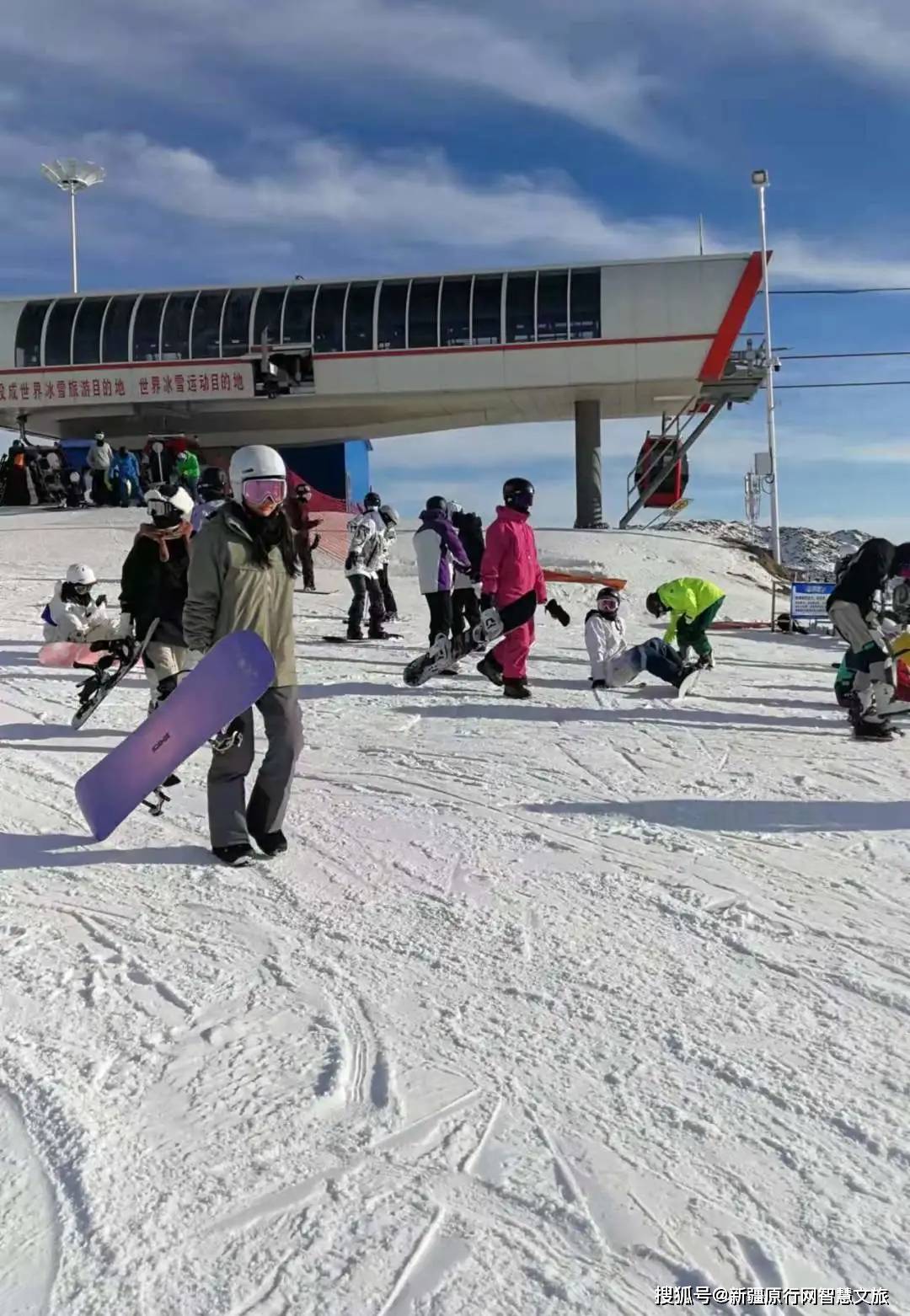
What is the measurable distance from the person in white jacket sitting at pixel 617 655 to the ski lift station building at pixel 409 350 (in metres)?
16.0

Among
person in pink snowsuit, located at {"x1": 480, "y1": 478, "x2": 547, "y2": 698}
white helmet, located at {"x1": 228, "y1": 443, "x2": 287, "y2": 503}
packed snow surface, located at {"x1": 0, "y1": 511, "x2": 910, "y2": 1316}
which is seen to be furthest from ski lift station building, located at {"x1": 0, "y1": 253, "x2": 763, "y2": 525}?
white helmet, located at {"x1": 228, "y1": 443, "x2": 287, "y2": 503}

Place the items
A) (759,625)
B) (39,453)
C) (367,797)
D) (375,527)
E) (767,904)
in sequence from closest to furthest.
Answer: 1. (767,904)
2. (367,797)
3. (375,527)
4. (759,625)
5. (39,453)

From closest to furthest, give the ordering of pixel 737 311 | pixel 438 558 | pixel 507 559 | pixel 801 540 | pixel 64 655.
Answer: pixel 507 559, pixel 64 655, pixel 438 558, pixel 737 311, pixel 801 540

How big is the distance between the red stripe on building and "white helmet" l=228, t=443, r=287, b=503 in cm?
2092

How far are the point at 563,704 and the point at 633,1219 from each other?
566 centimetres

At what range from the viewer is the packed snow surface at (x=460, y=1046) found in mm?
1904

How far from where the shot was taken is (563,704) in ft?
24.9

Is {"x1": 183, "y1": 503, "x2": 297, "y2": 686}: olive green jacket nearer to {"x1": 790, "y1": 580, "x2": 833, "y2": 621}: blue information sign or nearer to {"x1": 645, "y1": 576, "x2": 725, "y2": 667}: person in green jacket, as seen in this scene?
{"x1": 645, "y1": 576, "x2": 725, "y2": 667}: person in green jacket

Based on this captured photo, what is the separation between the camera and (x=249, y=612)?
391cm

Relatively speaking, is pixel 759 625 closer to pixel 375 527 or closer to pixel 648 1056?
pixel 375 527

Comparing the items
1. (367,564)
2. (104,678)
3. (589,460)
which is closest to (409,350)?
(589,460)

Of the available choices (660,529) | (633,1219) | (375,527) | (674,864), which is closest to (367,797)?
(674,864)

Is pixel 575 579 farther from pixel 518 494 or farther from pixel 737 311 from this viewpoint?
pixel 737 311

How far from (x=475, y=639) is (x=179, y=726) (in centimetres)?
413
